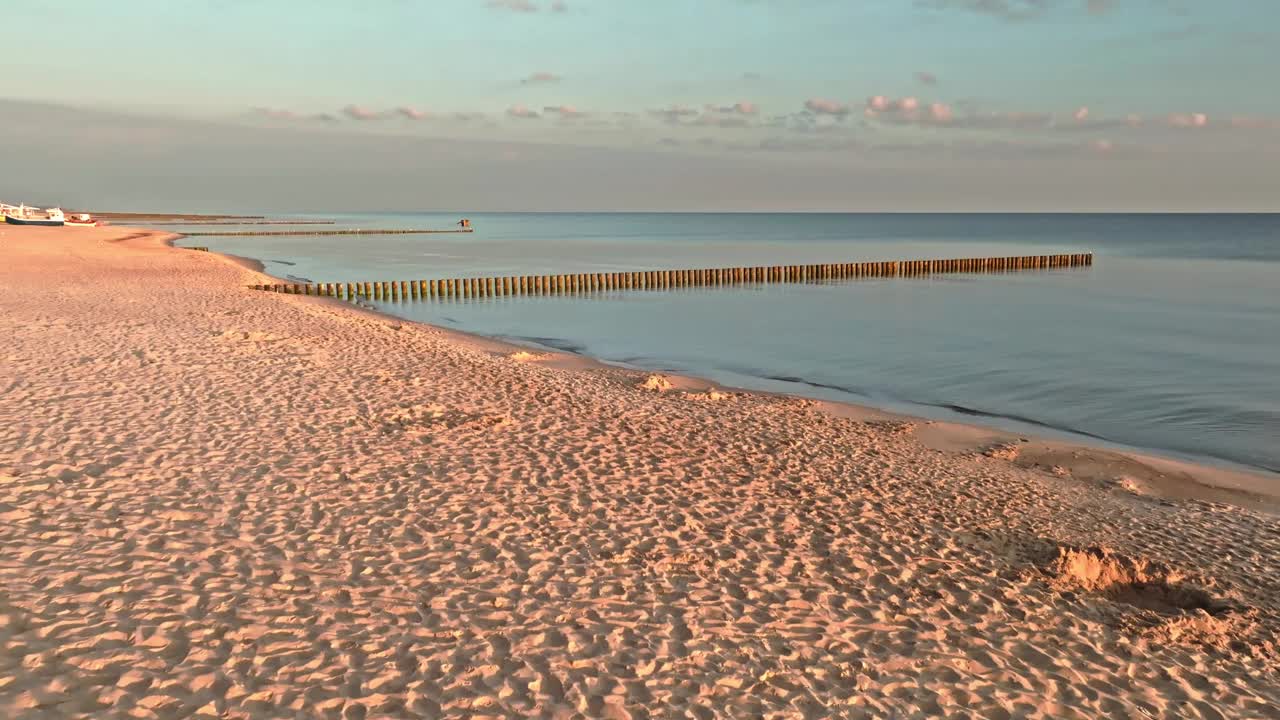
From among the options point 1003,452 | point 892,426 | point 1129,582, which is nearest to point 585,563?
point 1129,582

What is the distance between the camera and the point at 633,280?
48.7 meters

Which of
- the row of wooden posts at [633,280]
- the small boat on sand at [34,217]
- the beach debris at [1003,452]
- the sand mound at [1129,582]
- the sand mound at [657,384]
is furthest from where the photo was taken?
the small boat on sand at [34,217]

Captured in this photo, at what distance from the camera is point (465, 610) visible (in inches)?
276

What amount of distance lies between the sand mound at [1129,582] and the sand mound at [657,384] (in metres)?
9.95

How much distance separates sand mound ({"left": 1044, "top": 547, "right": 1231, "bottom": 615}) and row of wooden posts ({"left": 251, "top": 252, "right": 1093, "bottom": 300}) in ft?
113

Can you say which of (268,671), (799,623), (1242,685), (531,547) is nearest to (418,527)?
(531,547)

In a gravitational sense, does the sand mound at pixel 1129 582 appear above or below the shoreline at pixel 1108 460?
above

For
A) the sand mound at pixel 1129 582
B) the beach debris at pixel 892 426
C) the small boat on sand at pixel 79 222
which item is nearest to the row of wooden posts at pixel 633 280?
the beach debris at pixel 892 426

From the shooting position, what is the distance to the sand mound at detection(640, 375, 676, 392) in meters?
17.7

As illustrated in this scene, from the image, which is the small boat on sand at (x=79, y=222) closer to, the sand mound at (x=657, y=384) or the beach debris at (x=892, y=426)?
the sand mound at (x=657, y=384)

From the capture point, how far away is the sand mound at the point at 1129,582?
8.02 m

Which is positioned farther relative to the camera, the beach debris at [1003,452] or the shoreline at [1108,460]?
the beach debris at [1003,452]

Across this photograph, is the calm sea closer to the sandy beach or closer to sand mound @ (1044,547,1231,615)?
the sandy beach

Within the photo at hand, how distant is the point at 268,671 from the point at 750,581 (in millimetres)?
4294
